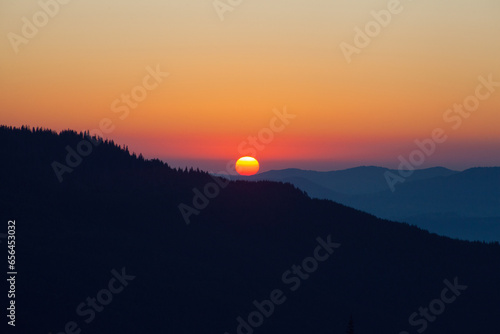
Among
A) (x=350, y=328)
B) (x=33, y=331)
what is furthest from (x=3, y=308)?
(x=350, y=328)

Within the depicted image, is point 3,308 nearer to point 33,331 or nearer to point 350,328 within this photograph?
point 33,331

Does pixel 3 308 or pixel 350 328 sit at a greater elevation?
pixel 3 308

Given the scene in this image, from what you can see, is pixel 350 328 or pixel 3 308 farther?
pixel 3 308

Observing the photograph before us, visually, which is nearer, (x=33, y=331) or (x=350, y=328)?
(x=350, y=328)
